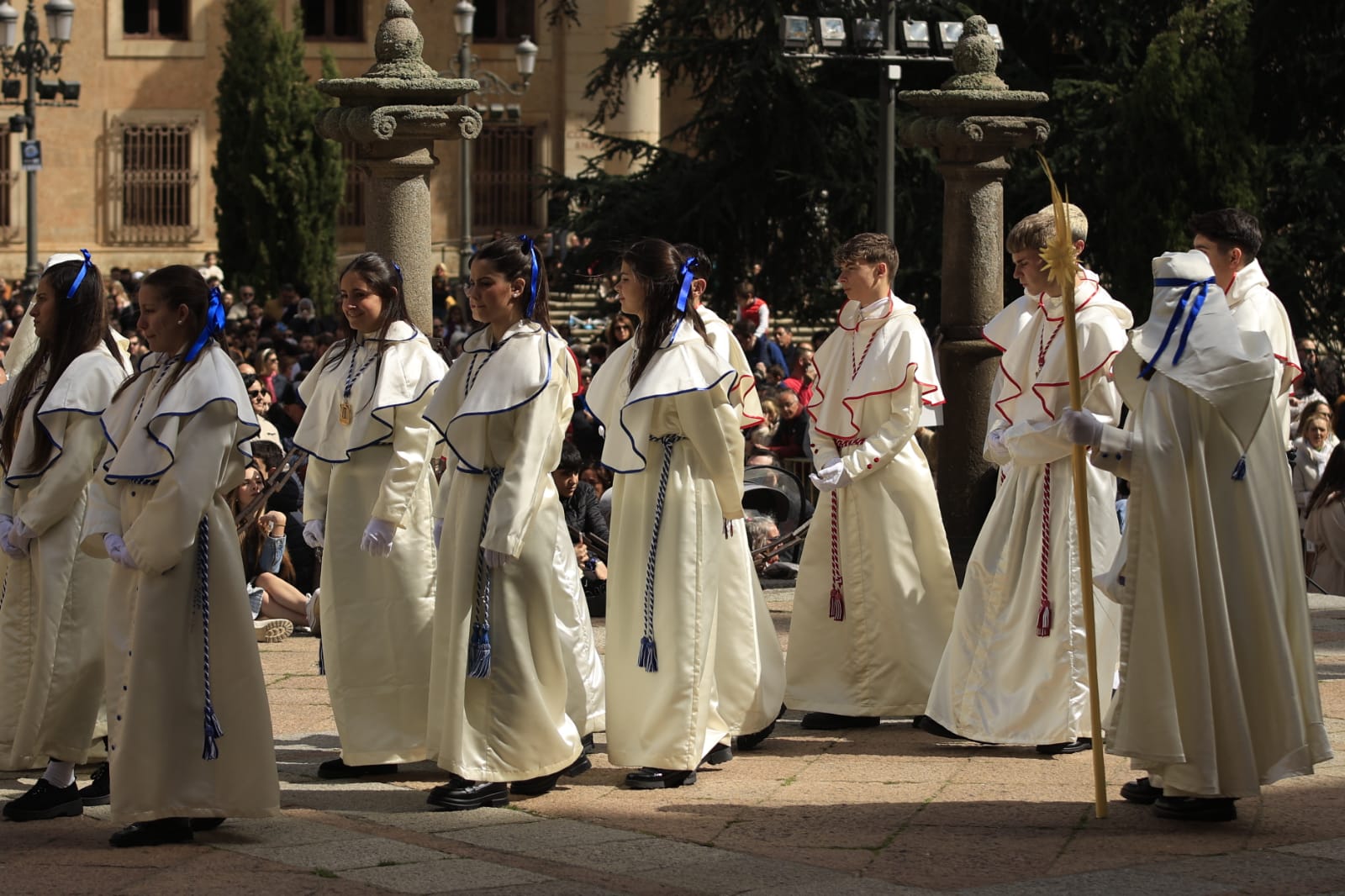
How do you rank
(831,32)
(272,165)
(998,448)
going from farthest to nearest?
(272,165) → (831,32) → (998,448)

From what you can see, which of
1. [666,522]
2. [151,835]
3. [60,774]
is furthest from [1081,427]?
[60,774]

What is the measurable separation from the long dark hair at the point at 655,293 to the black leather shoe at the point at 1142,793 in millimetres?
2006

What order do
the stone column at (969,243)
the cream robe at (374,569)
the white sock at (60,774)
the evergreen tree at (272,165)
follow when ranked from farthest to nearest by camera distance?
the evergreen tree at (272,165) → the stone column at (969,243) → the cream robe at (374,569) → the white sock at (60,774)

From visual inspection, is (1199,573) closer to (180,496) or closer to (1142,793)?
(1142,793)

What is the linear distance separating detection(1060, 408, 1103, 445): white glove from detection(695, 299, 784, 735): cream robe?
53.0 inches

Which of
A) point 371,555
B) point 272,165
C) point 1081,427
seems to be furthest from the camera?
point 272,165

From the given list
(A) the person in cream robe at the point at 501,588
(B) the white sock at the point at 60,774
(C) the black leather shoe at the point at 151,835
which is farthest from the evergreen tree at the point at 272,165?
(C) the black leather shoe at the point at 151,835

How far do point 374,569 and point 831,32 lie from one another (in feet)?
31.4

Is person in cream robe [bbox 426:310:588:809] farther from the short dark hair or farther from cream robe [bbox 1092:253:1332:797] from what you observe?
the short dark hair

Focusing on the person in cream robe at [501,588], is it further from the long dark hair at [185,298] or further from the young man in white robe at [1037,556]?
the young man in white robe at [1037,556]

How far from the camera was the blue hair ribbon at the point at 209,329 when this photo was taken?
592cm

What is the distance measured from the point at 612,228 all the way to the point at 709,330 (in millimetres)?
16363

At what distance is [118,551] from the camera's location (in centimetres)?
580

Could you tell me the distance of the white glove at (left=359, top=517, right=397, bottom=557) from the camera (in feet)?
21.7
